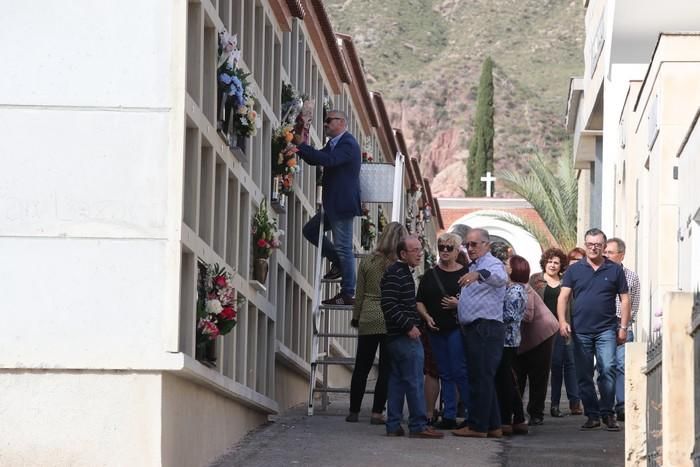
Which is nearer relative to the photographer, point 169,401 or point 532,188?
point 169,401

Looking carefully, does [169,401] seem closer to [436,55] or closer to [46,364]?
[46,364]

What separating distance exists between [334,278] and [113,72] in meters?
5.73

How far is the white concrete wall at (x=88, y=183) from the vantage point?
989 cm

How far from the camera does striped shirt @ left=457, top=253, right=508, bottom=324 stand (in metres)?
12.6

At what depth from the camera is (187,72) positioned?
10633 millimetres

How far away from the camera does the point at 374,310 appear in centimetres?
1321

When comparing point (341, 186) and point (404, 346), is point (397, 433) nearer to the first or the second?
point (404, 346)

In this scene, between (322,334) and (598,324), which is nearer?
(598,324)

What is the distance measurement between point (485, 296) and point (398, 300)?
0.69 m

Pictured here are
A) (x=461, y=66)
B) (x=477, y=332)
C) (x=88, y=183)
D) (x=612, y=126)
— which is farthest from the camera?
(x=461, y=66)

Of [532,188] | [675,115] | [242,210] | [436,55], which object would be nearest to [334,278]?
[242,210]

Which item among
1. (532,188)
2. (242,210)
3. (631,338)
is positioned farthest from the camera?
(532,188)

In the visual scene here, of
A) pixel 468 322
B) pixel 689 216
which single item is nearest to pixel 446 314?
pixel 468 322

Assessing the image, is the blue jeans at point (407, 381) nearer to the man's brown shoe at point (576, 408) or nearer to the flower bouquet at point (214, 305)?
the flower bouquet at point (214, 305)
